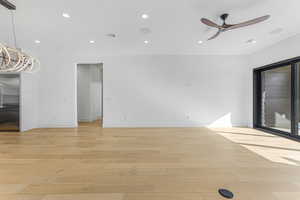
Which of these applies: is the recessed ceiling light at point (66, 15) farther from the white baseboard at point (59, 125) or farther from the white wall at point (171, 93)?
the white baseboard at point (59, 125)

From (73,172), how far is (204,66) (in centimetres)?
495

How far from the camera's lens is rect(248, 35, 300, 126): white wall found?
3.29 metres

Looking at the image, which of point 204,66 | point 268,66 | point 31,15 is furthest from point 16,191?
point 268,66

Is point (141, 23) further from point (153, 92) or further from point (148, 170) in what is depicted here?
point (148, 170)

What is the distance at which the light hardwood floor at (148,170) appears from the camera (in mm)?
1516

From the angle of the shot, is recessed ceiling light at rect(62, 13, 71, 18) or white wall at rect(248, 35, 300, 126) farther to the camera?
white wall at rect(248, 35, 300, 126)

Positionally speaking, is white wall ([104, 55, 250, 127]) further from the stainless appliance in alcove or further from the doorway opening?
the stainless appliance in alcove

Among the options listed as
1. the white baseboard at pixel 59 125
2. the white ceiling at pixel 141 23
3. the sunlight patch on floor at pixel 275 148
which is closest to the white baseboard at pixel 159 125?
the white baseboard at pixel 59 125

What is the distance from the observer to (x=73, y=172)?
192 cm

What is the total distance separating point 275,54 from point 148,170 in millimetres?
4793

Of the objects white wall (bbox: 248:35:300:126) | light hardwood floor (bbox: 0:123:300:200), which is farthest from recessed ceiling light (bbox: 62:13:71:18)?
white wall (bbox: 248:35:300:126)

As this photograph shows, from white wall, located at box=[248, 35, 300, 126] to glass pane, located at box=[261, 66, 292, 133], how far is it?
33 cm

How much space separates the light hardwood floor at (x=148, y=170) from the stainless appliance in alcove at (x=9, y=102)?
1.33m

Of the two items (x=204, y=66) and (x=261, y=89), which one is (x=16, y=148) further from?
(x=261, y=89)
